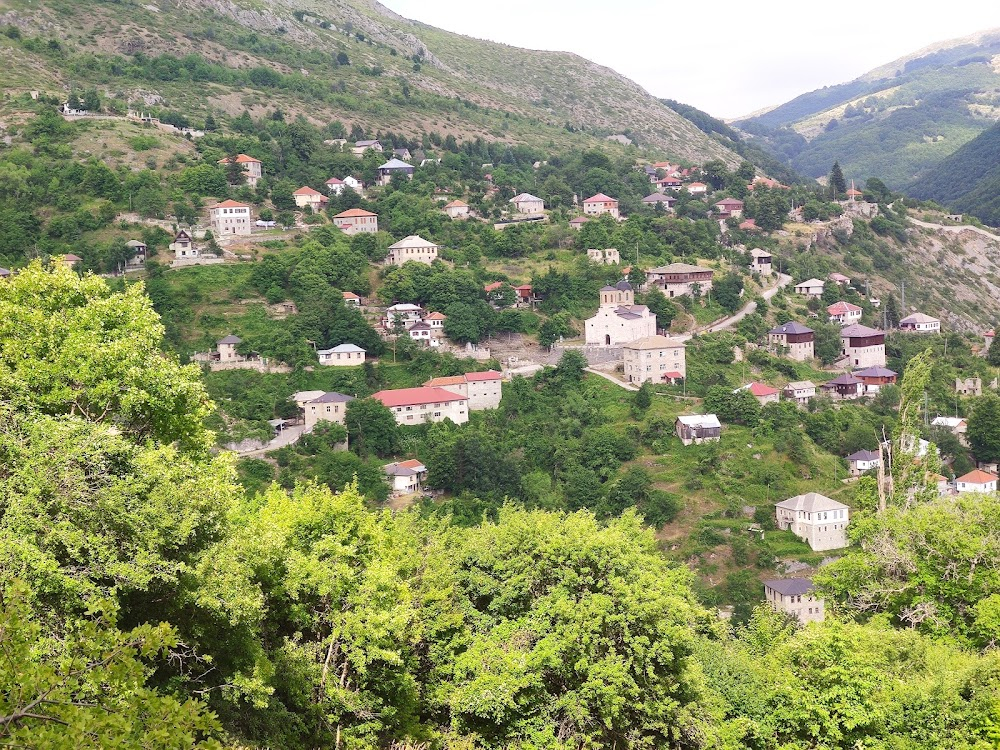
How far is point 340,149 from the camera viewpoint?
8138 centimetres

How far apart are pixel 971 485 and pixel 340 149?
54487 millimetres

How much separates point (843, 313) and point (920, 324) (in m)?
7.87

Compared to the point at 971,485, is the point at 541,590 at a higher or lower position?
higher

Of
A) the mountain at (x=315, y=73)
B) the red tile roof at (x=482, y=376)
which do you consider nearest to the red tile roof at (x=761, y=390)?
the red tile roof at (x=482, y=376)

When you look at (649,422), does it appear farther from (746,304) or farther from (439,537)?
(439,537)

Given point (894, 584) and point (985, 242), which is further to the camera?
point (985, 242)

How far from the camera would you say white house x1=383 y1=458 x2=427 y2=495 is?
45281 millimetres

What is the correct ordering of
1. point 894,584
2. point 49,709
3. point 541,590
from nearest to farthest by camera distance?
point 49,709
point 541,590
point 894,584

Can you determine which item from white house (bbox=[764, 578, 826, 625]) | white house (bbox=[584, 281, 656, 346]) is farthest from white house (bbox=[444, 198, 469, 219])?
white house (bbox=[764, 578, 826, 625])

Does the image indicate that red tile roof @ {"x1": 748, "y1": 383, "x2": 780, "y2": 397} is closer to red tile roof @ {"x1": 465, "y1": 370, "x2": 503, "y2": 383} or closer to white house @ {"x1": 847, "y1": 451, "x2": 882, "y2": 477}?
white house @ {"x1": 847, "y1": 451, "x2": 882, "y2": 477}

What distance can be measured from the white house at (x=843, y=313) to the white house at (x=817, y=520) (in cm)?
2603

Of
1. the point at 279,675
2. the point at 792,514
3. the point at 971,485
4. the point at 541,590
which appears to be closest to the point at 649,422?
the point at 792,514

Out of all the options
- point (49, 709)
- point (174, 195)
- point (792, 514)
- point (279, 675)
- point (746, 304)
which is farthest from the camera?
point (746, 304)

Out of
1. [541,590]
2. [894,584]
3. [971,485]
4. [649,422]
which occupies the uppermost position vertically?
[541,590]
